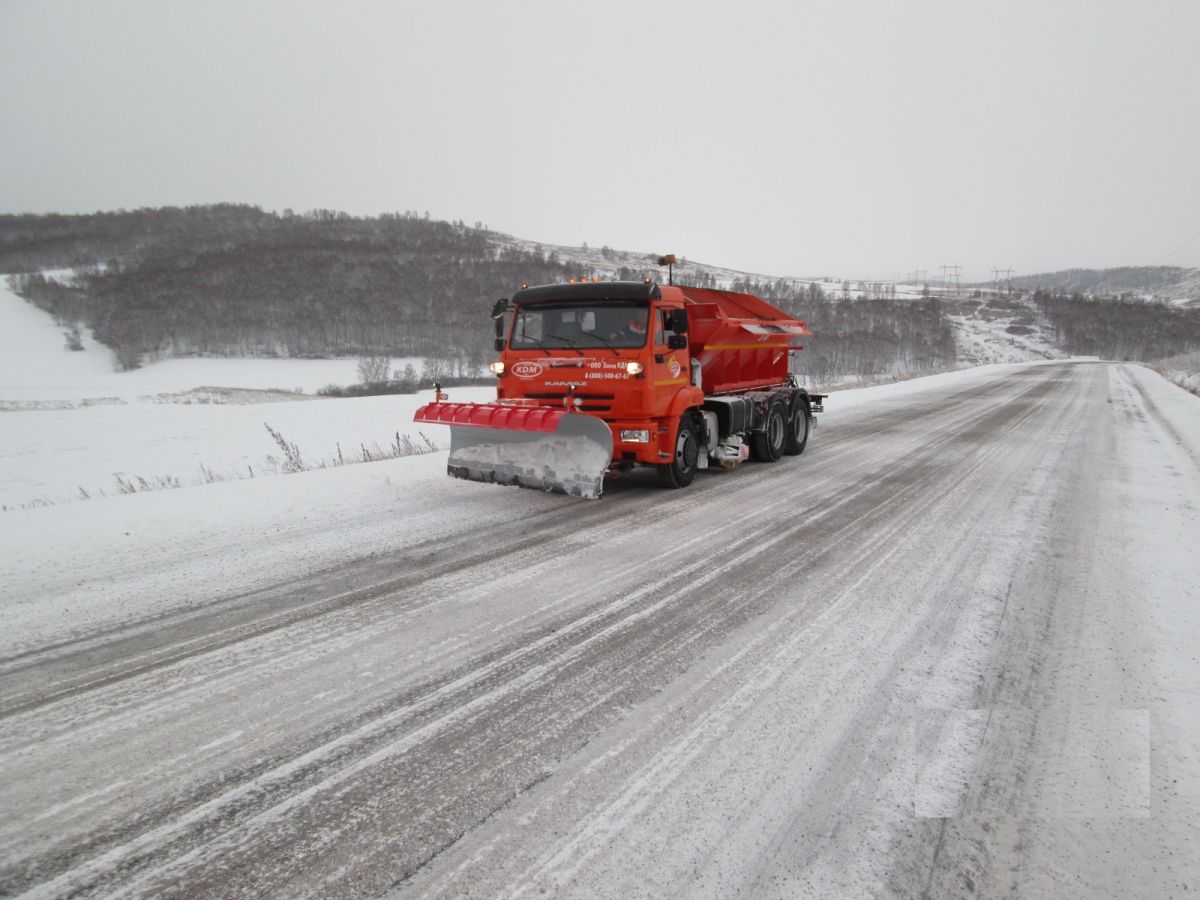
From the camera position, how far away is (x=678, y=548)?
5.84m

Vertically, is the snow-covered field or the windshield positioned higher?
the windshield

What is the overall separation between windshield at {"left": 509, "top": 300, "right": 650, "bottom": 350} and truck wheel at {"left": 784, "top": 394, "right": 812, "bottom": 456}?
4.68 metres

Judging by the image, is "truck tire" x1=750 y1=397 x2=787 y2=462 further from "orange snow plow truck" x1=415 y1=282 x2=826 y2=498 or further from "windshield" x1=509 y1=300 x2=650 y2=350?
"windshield" x1=509 y1=300 x2=650 y2=350

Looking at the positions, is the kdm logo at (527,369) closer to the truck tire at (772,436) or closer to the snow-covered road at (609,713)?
the snow-covered road at (609,713)

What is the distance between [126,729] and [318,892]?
1.63 meters

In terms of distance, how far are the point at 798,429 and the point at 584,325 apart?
5.35 m

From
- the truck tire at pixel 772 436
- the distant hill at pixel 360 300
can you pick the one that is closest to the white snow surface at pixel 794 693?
the truck tire at pixel 772 436

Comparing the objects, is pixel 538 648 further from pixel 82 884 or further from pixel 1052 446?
pixel 1052 446

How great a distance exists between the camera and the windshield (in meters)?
8.00

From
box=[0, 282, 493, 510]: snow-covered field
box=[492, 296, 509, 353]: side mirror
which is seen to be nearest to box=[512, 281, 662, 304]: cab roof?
box=[492, 296, 509, 353]: side mirror

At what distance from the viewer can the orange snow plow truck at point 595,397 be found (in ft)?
23.5

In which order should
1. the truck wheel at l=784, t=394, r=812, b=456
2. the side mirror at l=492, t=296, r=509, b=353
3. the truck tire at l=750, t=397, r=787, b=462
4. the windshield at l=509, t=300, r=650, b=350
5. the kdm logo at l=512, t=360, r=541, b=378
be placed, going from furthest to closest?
the truck wheel at l=784, t=394, r=812, b=456, the truck tire at l=750, t=397, r=787, b=462, the side mirror at l=492, t=296, r=509, b=353, the kdm logo at l=512, t=360, r=541, b=378, the windshield at l=509, t=300, r=650, b=350

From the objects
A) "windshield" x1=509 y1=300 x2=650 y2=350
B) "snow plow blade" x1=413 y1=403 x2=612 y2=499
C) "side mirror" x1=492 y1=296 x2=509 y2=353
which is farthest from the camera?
"side mirror" x1=492 y1=296 x2=509 y2=353

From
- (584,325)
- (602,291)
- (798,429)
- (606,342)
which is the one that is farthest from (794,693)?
(798,429)
